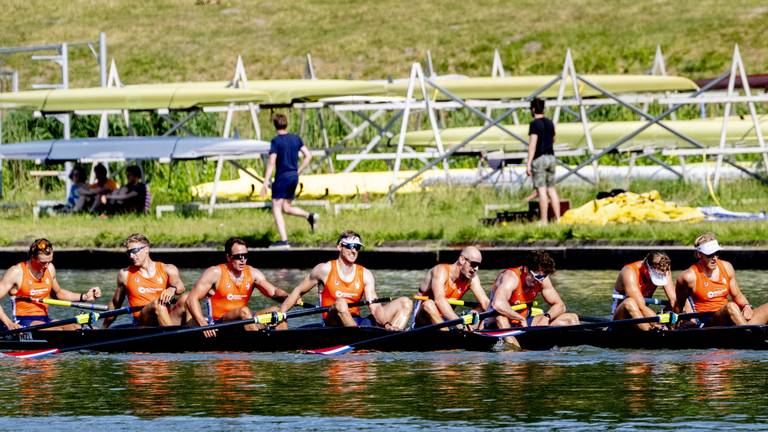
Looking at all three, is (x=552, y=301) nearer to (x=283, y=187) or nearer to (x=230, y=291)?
(x=230, y=291)

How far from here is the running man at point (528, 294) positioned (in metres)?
18.6

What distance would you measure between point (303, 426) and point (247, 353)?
4.52 metres

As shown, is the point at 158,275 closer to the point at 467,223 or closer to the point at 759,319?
the point at 759,319

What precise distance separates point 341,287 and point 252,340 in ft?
3.62

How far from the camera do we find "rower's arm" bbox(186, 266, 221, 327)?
744 inches

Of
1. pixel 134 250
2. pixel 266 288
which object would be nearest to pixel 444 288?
pixel 266 288

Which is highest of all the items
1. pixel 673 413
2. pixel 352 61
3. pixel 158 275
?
pixel 352 61

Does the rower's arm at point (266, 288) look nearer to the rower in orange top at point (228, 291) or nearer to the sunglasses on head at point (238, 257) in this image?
the rower in orange top at point (228, 291)

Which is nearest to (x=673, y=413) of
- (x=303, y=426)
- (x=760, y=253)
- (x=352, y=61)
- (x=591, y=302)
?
(x=303, y=426)

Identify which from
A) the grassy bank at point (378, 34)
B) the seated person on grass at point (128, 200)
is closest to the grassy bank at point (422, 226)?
the seated person on grass at point (128, 200)

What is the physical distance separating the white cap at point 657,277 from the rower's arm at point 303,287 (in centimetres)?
341

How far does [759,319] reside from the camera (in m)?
18.3

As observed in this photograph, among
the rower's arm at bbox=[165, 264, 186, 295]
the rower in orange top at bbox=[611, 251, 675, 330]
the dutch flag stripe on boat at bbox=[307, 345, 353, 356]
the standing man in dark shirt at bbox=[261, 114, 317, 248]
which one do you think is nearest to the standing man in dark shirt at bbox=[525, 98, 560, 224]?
the standing man in dark shirt at bbox=[261, 114, 317, 248]

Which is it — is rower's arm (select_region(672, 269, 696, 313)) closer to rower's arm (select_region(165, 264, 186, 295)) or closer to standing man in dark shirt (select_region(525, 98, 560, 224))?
rower's arm (select_region(165, 264, 186, 295))
